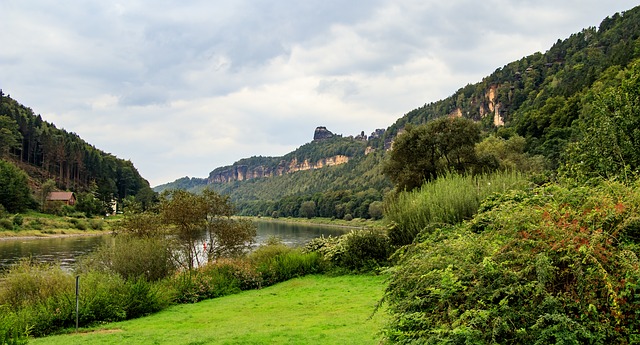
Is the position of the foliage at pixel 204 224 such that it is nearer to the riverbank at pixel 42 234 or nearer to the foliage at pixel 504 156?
the foliage at pixel 504 156

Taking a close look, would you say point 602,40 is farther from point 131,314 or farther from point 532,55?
point 131,314

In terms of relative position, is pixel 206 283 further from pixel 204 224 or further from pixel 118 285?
pixel 204 224

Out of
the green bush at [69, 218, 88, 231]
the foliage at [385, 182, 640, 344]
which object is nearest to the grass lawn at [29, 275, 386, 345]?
the foliage at [385, 182, 640, 344]

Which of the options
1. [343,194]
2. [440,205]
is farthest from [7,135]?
[440,205]

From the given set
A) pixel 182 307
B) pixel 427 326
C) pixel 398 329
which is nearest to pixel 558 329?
pixel 427 326

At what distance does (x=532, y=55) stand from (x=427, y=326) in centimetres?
15875

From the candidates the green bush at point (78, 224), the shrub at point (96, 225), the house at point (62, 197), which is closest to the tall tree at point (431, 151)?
the green bush at point (78, 224)

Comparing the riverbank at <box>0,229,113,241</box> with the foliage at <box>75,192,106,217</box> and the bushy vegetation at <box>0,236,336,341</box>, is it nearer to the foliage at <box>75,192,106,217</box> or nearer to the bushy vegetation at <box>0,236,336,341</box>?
the foliage at <box>75,192,106,217</box>

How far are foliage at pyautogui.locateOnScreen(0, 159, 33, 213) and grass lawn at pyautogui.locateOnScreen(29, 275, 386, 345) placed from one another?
231 feet

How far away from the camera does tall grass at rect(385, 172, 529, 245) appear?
17844 millimetres

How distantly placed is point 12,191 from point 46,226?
39.2 ft

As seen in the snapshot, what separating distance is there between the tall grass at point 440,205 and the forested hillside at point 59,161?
89767mm

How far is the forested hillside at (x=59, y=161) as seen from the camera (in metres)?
99.9

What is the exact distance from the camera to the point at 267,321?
1109 cm
